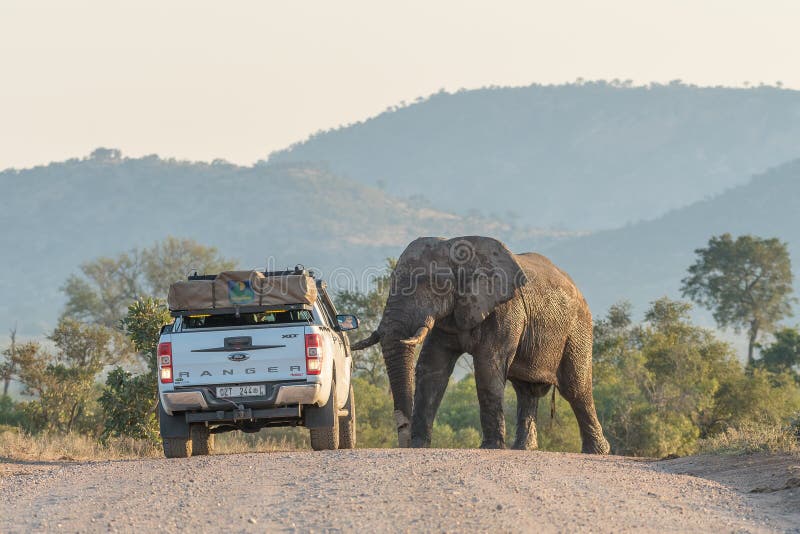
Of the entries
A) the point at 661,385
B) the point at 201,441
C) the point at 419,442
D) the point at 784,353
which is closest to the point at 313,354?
the point at 201,441

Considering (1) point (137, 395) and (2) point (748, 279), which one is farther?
(2) point (748, 279)

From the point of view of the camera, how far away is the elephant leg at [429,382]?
20.6 m

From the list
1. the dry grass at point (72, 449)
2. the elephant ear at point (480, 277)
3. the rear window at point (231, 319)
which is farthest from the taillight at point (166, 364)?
the elephant ear at point (480, 277)

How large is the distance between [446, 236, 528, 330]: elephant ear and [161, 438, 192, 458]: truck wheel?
5.34 m

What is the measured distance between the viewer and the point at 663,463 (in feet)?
60.5

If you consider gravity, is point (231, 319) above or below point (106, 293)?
below

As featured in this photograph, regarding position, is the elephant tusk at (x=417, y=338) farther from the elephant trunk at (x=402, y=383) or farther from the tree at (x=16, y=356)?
the tree at (x=16, y=356)

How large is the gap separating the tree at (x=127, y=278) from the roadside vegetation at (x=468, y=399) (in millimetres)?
28335

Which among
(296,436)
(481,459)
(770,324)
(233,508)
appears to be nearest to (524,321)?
(481,459)

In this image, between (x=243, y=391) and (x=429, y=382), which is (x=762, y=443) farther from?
(x=243, y=391)

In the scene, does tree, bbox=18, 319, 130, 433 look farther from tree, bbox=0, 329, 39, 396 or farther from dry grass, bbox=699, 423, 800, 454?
dry grass, bbox=699, 423, 800, 454

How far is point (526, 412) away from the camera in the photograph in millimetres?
23484

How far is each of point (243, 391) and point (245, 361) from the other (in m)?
0.36

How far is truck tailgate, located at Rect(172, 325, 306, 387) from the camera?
625 inches
